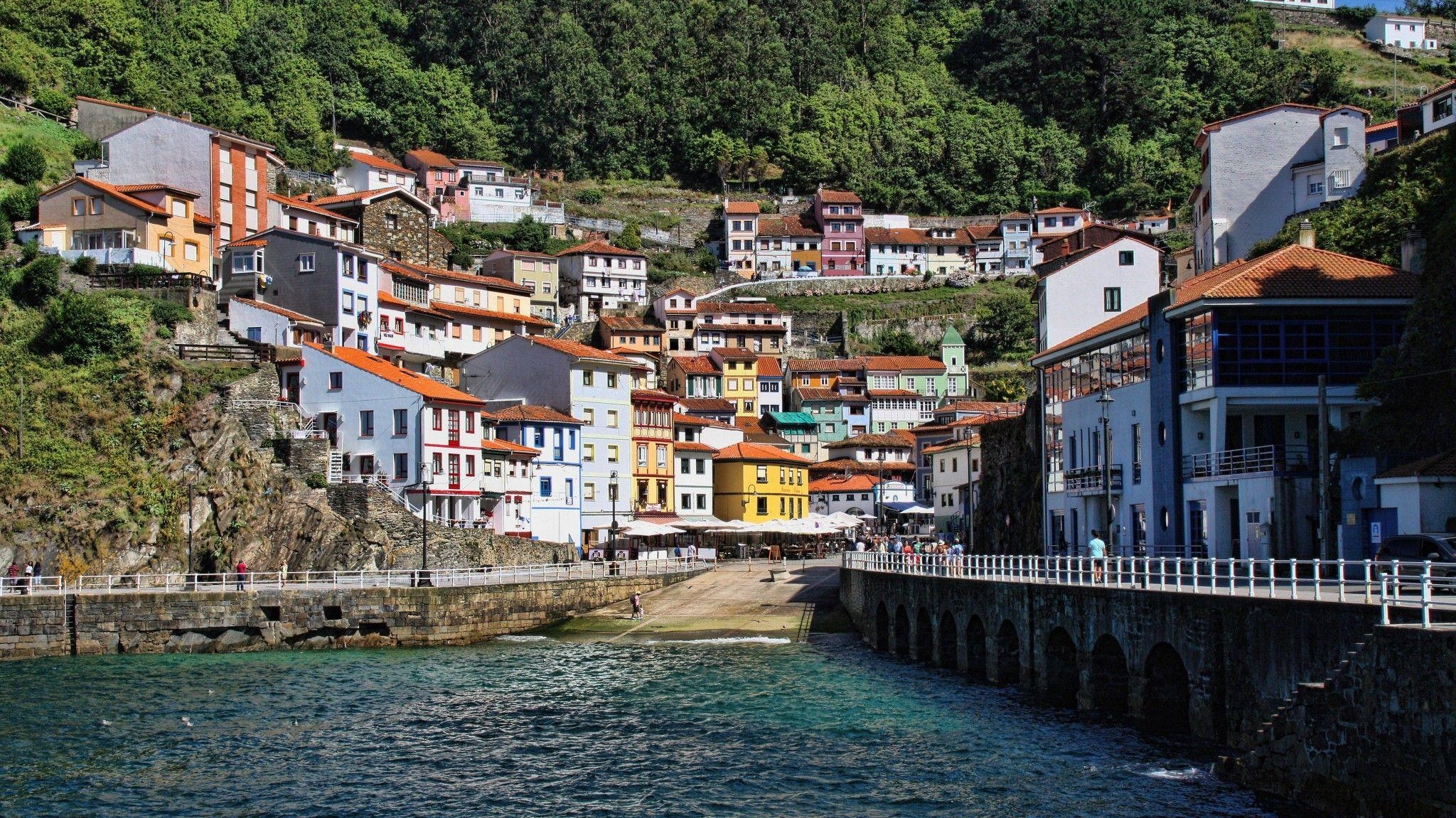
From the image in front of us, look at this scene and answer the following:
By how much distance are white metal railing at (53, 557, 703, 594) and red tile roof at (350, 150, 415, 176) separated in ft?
270

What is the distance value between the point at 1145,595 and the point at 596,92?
486 ft

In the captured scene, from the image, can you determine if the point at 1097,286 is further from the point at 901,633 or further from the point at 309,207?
the point at 309,207

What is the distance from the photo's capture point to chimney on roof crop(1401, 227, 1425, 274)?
4784 cm

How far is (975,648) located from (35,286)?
167 feet

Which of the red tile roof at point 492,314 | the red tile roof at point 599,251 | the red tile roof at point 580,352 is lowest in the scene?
the red tile roof at point 580,352

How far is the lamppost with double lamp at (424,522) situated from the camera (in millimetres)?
61906

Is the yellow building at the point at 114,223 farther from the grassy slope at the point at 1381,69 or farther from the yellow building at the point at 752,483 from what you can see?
the grassy slope at the point at 1381,69

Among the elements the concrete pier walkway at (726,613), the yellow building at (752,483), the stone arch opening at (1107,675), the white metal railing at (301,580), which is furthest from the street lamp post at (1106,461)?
the yellow building at (752,483)

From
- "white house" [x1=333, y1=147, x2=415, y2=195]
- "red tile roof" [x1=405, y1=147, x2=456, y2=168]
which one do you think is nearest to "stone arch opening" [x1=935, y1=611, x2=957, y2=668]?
"white house" [x1=333, y1=147, x2=415, y2=195]

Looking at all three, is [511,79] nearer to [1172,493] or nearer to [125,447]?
[125,447]

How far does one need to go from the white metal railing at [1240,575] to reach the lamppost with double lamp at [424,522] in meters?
18.3

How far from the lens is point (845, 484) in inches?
4409

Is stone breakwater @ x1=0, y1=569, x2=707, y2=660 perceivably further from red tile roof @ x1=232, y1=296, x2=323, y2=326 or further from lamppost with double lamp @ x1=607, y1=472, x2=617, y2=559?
red tile roof @ x1=232, y1=296, x2=323, y2=326

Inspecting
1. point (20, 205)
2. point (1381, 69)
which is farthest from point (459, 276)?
point (1381, 69)
